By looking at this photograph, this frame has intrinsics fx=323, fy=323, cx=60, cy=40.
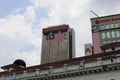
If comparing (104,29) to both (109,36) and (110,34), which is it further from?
(109,36)

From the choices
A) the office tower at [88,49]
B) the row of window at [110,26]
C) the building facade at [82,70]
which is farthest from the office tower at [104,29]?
the building facade at [82,70]

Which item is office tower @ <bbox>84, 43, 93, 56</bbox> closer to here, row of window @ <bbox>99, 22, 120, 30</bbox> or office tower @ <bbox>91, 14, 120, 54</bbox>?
office tower @ <bbox>91, 14, 120, 54</bbox>

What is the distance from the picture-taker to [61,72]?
45.0 m

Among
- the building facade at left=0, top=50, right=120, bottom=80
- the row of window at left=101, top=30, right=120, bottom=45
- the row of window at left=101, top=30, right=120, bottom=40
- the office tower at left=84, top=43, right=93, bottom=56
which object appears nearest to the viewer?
the building facade at left=0, top=50, right=120, bottom=80

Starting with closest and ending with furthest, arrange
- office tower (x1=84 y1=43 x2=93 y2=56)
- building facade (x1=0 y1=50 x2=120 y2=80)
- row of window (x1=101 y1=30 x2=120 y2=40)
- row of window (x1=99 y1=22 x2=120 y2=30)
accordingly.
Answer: building facade (x1=0 y1=50 x2=120 y2=80), row of window (x1=101 y1=30 x2=120 y2=40), row of window (x1=99 y1=22 x2=120 y2=30), office tower (x1=84 y1=43 x2=93 y2=56)

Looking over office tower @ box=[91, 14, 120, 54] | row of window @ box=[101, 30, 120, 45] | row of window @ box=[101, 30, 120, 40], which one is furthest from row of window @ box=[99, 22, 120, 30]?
row of window @ box=[101, 30, 120, 40]

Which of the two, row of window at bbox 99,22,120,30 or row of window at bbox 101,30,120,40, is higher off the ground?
row of window at bbox 99,22,120,30

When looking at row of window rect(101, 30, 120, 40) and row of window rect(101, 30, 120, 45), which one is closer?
row of window rect(101, 30, 120, 45)

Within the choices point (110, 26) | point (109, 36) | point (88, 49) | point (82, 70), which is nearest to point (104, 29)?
point (110, 26)

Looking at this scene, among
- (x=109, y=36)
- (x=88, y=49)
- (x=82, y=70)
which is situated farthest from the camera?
(x=88, y=49)

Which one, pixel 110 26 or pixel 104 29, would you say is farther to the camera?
pixel 104 29

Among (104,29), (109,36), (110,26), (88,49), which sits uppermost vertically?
(110,26)

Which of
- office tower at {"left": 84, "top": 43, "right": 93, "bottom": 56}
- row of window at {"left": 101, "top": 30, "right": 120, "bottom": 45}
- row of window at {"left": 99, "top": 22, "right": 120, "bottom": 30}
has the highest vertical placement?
row of window at {"left": 99, "top": 22, "right": 120, "bottom": 30}

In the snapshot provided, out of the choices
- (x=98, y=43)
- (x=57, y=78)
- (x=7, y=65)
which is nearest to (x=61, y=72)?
(x=57, y=78)
